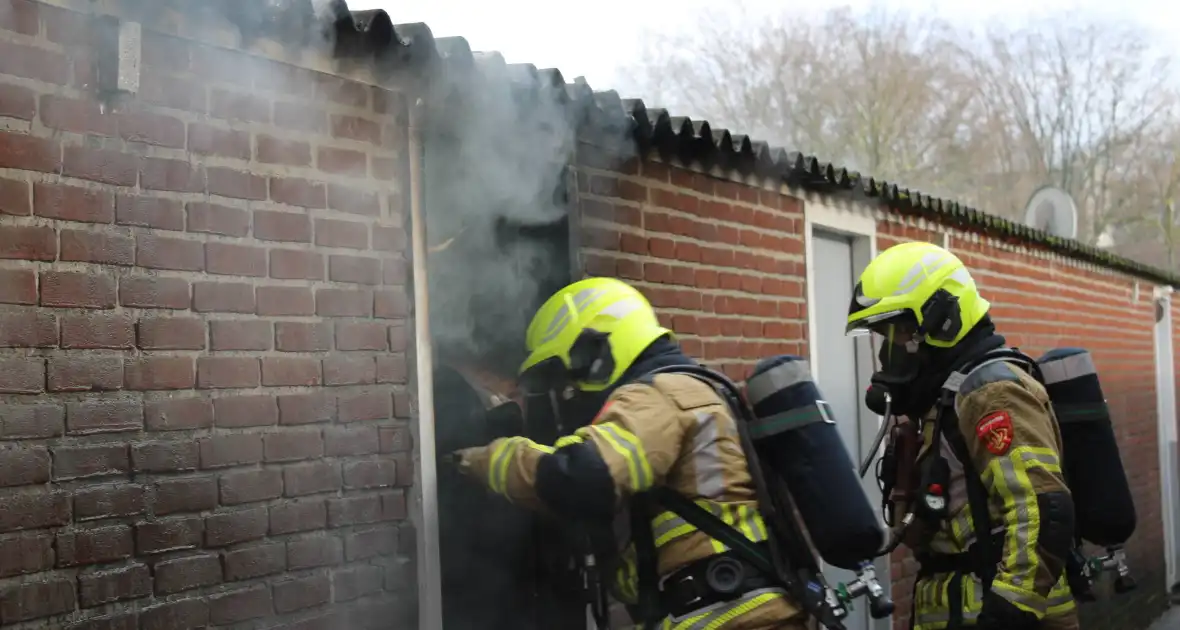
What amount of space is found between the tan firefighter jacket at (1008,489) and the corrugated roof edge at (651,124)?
4.49 feet

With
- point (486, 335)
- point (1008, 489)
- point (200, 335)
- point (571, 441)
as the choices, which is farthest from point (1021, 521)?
point (200, 335)

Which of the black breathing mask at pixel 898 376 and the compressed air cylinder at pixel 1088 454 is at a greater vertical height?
the black breathing mask at pixel 898 376

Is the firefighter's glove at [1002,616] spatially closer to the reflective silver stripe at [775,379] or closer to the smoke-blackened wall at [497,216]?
the reflective silver stripe at [775,379]

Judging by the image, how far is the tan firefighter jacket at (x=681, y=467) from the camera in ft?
10.3

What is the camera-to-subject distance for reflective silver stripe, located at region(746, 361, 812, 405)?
3.32 meters

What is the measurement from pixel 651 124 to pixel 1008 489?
1.67 meters

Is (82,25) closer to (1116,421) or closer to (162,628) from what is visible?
(162,628)

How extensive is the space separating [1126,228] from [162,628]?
33172 millimetres

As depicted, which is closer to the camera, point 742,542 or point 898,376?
point 742,542

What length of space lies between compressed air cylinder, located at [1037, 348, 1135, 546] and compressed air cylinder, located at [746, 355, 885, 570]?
129 centimetres

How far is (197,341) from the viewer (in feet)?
9.43

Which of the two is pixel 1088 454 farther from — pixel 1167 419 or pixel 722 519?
pixel 1167 419

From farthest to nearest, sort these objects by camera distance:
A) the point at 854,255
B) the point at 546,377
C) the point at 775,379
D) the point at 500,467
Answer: the point at 854,255, the point at 546,377, the point at 775,379, the point at 500,467

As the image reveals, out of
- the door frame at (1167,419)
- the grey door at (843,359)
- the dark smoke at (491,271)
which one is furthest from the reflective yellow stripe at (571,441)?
the door frame at (1167,419)
